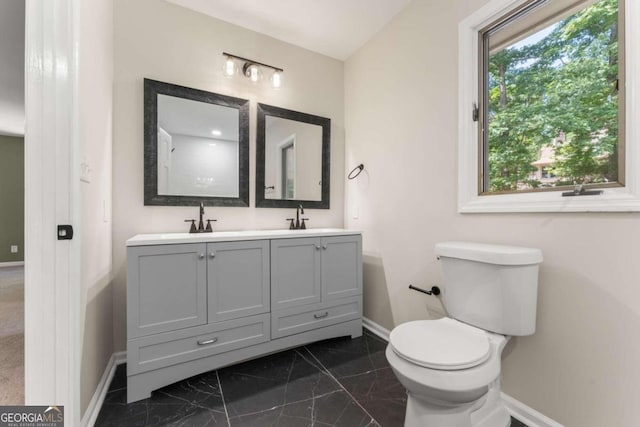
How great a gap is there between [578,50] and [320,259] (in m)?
1.74

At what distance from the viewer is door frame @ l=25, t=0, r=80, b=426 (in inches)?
38.9

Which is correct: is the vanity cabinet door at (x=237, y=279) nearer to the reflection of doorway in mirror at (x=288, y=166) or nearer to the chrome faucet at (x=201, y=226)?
the chrome faucet at (x=201, y=226)

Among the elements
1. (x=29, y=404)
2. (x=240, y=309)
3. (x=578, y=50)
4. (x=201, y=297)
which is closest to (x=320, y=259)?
(x=240, y=309)

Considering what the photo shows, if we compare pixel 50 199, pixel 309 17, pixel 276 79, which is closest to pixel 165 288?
pixel 50 199

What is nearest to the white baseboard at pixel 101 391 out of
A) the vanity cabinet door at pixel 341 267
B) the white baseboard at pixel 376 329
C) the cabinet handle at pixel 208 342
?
the cabinet handle at pixel 208 342

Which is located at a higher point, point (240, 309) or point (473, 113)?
point (473, 113)

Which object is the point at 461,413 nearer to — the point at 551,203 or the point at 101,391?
the point at 551,203

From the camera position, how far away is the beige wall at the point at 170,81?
177cm

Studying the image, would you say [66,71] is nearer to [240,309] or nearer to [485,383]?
[240,309]

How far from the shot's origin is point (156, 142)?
186 centimetres

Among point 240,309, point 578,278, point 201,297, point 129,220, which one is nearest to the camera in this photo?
point 578,278

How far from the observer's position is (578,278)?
45.9 inches

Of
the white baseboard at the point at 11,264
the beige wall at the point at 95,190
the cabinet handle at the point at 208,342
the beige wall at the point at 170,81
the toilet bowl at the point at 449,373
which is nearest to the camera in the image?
the toilet bowl at the point at 449,373

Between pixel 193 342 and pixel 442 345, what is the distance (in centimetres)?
130
